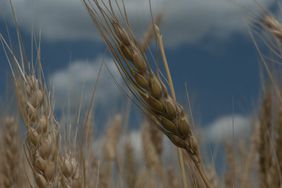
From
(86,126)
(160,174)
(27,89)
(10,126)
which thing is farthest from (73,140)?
(160,174)

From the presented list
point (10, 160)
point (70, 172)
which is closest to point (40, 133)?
point (70, 172)

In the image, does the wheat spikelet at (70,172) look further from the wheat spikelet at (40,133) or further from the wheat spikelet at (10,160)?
the wheat spikelet at (10,160)

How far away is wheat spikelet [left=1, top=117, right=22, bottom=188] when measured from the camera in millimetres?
2303

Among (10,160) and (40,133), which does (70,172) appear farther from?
(10,160)

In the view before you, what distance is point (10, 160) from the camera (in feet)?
7.73

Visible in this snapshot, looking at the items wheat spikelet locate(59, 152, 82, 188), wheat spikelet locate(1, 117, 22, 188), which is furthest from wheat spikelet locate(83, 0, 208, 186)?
wheat spikelet locate(1, 117, 22, 188)

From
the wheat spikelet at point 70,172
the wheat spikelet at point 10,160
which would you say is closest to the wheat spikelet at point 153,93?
the wheat spikelet at point 70,172

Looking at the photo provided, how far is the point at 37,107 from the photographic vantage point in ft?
5.03

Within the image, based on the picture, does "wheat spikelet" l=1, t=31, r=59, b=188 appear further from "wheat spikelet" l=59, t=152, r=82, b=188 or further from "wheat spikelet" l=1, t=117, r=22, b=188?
"wheat spikelet" l=1, t=117, r=22, b=188

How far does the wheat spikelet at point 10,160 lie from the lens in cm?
230

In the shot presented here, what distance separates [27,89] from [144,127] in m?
2.41

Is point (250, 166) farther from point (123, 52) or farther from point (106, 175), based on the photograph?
point (123, 52)

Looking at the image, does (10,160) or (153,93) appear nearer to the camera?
(153,93)

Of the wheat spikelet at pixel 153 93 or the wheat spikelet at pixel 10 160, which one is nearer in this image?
the wheat spikelet at pixel 153 93
